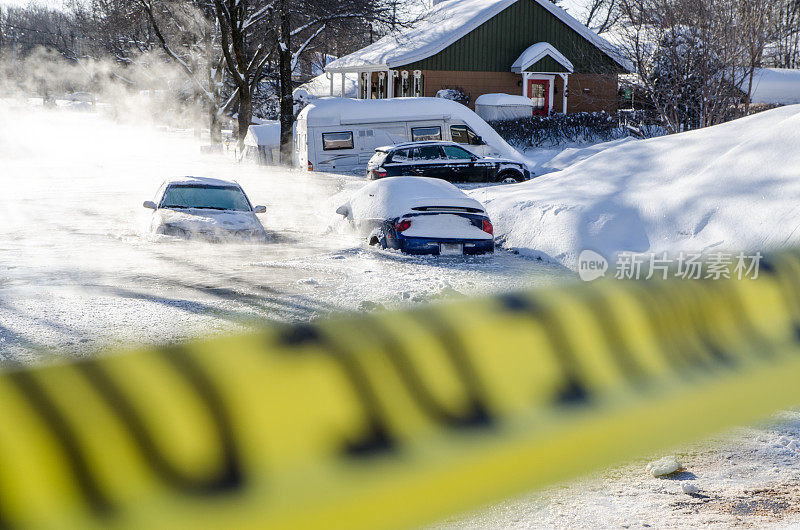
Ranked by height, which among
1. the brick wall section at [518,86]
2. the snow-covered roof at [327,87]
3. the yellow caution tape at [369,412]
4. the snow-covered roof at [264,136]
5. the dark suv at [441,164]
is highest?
the snow-covered roof at [327,87]

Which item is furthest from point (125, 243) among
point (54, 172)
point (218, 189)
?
point (54, 172)

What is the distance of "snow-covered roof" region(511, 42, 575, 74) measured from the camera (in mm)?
35969

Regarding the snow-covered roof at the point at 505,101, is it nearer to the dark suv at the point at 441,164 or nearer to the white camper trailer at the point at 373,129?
the white camper trailer at the point at 373,129

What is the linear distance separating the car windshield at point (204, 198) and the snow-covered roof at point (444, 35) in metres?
22.3

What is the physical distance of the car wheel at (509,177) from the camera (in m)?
21.0

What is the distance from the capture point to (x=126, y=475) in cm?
218

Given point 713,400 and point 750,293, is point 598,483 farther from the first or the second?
point 750,293

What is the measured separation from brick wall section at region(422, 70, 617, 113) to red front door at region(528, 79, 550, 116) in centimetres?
38

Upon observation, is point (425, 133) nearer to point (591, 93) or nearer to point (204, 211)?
point (204, 211)

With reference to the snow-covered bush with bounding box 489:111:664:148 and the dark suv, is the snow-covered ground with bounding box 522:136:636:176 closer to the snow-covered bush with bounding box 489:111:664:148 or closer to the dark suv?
the dark suv

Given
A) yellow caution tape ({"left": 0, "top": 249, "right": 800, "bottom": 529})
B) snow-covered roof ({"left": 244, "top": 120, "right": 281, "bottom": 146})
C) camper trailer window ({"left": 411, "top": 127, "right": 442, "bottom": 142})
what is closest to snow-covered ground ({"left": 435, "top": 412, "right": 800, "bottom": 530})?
yellow caution tape ({"left": 0, "top": 249, "right": 800, "bottom": 529})

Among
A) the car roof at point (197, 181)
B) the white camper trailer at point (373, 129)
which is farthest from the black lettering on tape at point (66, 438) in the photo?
the white camper trailer at point (373, 129)

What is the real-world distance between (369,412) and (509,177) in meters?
19.2

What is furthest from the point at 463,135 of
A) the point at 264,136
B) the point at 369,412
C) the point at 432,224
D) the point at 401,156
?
the point at 369,412
